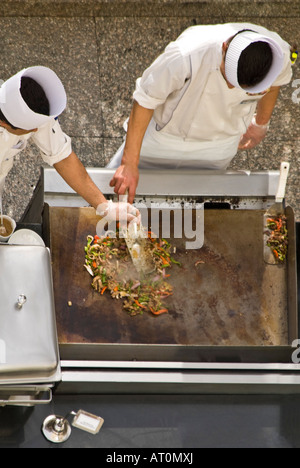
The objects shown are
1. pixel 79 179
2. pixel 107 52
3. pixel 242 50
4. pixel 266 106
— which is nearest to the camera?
pixel 242 50

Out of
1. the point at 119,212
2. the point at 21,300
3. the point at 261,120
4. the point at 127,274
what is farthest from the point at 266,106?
the point at 21,300

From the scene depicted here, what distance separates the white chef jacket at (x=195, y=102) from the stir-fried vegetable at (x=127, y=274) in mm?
447

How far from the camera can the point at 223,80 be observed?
7.68 feet

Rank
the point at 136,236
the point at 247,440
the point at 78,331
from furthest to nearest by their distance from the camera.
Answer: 1. the point at 136,236
2. the point at 78,331
3. the point at 247,440

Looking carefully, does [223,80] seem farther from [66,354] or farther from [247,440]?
[247,440]

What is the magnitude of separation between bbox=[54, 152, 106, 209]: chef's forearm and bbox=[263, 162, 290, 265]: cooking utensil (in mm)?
722

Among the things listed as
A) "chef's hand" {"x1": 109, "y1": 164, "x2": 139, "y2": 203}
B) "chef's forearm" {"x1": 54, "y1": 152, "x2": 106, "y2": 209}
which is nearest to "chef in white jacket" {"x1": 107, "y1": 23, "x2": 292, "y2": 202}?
"chef's hand" {"x1": 109, "y1": 164, "x2": 139, "y2": 203}

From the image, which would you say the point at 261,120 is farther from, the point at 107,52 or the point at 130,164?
the point at 107,52

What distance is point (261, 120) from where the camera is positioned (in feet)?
9.31

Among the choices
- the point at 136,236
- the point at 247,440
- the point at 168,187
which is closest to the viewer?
the point at 247,440

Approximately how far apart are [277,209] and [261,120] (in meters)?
0.47

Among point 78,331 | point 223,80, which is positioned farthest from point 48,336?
point 223,80

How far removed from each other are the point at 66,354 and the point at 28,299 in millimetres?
316

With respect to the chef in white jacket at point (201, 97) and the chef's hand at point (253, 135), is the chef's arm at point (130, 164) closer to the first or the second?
the chef in white jacket at point (201, 97)
